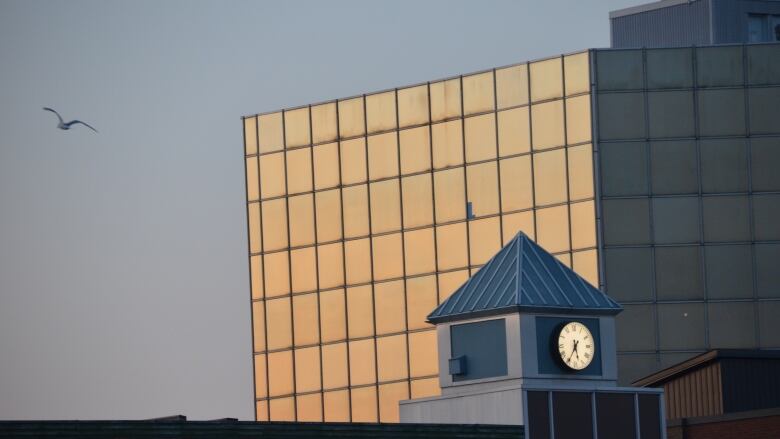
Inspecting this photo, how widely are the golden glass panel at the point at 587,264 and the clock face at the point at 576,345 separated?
36.6 metres

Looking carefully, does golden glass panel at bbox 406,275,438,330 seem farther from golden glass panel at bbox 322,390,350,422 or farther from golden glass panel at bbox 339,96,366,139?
golden glass panel at bbox 339,96,366,139

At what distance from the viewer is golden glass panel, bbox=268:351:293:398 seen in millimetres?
100938

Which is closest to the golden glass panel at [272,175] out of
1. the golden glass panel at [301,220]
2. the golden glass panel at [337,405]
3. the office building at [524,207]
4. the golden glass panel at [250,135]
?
the office building at [524,207]

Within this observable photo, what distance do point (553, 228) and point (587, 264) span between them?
2.40 m

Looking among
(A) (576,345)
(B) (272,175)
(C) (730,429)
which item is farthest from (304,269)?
(A) (576,345)

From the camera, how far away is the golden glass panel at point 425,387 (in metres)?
94.1

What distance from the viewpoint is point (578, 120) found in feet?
302

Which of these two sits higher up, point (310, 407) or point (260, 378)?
point (260, 378)

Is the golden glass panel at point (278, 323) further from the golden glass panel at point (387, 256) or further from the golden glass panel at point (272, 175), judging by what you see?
the golden glass panel at point (387, 256)

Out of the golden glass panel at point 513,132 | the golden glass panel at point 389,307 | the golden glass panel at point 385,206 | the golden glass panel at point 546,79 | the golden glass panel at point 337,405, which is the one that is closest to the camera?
the golden glass panel at point 546,79

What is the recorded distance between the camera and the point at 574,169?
302ft

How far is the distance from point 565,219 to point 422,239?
311 inches

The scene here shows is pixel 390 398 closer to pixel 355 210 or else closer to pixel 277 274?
pixel 355 210

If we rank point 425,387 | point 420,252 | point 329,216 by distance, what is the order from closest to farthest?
point 425,387 < point 420,252 < point 329,216
